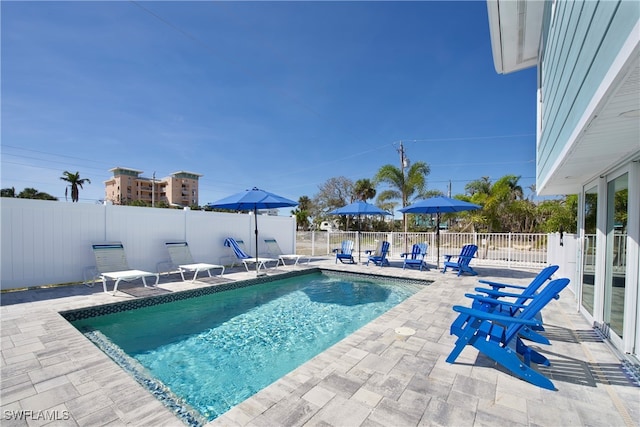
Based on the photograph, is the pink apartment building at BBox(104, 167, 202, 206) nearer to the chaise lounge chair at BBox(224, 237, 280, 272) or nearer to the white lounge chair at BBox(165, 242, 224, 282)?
the chaise lounge chair at BBox(224, 237, 280, 272)

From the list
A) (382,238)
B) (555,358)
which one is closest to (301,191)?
(382,238)

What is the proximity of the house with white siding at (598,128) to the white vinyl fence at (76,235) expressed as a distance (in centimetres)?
906

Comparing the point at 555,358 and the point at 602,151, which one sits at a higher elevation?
the point at 602,151

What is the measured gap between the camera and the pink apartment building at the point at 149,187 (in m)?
75.5

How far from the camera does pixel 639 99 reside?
1.53m

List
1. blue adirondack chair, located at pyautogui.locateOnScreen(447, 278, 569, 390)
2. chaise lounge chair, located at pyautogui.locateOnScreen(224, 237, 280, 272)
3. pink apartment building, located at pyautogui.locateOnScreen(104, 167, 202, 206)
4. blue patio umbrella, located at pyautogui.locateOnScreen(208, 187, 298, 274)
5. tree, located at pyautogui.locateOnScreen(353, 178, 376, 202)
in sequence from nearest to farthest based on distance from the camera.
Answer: blue adirondack chair, located at pyautogui.locateOnScreen(447, 278, 569, 390) < blue patio umbrella, located at pyautogui.locateOnScreen(208, 187, 298, 274) < chaise lounge chair, located at pyautogui.locateOnScreen(224, 237, 280, 272) < tree, located at pyautogui.locateOnScreen(353, 178, 376, 202) < pink apartment building, located at pyautogui.locateOnScreen(104, 167, 202, 206)

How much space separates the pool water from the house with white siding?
139 inches

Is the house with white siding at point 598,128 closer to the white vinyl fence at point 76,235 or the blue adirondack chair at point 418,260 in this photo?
the blue adirondack chair at point 418,260

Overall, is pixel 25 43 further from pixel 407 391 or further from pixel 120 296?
pixel 407 391

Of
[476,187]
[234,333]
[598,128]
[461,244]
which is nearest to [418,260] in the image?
[461,244]

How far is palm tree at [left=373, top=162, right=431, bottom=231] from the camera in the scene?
1698 cm

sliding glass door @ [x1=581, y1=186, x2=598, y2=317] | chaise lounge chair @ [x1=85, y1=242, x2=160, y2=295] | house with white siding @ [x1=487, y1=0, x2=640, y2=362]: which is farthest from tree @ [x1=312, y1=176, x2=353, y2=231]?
sliding glass door @ [x1=581, y1=186, x2=598, y2=317]

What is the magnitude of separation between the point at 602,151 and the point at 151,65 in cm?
1132

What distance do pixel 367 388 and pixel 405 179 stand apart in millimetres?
15799
